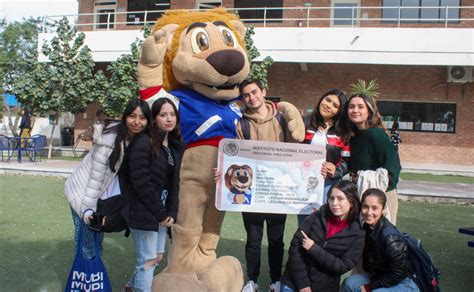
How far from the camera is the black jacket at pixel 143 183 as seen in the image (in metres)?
3.03

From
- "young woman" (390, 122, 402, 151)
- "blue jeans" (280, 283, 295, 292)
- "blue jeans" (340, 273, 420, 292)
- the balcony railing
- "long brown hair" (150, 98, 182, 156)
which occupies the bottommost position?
"blue jeans" (280, 283, 295, 292)

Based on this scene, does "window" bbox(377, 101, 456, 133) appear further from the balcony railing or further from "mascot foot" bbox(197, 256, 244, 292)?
"mascot foot" bbox(197, 256, 244, 292)

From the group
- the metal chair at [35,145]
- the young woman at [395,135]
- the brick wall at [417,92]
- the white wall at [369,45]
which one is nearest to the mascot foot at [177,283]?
the metal chair at [35,145]

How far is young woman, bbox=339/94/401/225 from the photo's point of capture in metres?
3.32

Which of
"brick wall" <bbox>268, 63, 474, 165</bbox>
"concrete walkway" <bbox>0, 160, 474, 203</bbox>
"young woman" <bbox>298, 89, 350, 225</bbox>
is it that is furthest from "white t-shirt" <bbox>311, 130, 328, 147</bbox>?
"brick wall" <bbox>268, 63, 474, 165</bbox>

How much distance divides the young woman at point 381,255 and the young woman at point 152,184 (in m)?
1.31

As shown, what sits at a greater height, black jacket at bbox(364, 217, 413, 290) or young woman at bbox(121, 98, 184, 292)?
young woman at bbox(121, 98, 184, 292)

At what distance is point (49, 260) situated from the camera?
4.64 metres

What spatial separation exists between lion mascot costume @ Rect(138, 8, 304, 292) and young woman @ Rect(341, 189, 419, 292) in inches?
29.8

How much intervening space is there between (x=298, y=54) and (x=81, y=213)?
13.0m

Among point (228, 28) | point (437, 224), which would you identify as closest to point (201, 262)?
point (228, 28)

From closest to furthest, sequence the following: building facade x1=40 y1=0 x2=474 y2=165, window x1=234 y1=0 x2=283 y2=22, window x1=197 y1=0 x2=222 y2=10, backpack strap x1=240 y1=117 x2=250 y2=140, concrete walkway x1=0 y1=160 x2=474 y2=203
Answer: backpack strap x1=240 y1=117 x2=250 y2=140 → concrete walkway x1=0 y1=160 x2=474 y2=203 → building facade x1=40 y1=0 x2=474 y2=165 → window x1=234 y1=0 x2=283 y2=22 → window x1=197 y1=0 x2=222 y2=10

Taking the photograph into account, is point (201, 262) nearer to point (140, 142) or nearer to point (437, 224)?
point (140, 142)

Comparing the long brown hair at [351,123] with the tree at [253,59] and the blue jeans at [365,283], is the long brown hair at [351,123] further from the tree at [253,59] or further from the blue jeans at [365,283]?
the tree at [253,59]
